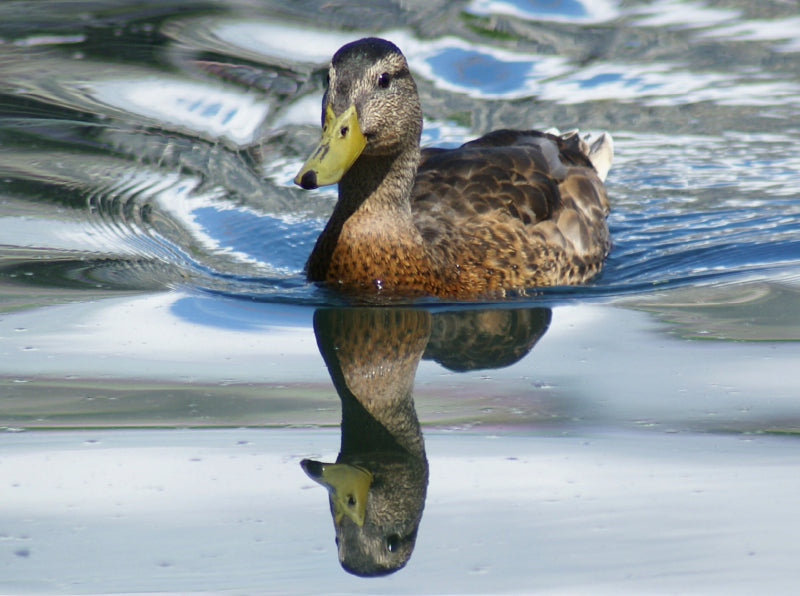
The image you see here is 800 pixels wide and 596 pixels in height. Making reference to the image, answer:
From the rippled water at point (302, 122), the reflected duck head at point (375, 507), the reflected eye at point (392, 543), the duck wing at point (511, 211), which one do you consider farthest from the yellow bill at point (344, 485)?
the duck wing at point (511, 211)

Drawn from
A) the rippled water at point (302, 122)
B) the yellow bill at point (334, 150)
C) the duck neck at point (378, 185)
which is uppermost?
the yellow bill at point (334, 150)

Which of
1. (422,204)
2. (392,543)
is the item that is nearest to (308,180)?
(422,204)

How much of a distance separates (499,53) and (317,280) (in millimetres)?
5547

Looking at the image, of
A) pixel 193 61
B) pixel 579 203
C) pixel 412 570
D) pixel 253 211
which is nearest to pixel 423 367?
pixel 412 570

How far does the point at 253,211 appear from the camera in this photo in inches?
358

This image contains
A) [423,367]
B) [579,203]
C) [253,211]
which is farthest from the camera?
[253,211]

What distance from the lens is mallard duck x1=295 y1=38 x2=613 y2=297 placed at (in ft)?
20.4

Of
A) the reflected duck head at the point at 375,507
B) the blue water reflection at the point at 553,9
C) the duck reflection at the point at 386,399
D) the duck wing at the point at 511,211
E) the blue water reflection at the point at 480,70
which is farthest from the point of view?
the blue water reflection at the point at 553,9

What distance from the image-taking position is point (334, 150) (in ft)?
19.9

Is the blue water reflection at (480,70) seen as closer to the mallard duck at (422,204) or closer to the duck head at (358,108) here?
the mallard duck at (422,204)

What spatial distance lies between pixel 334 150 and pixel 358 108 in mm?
300

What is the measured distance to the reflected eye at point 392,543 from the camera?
4.01 metres

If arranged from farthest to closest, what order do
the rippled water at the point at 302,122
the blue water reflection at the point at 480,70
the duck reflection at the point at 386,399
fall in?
the blue water reflection at the point at 480,70 < the rippled water at the point at 302,122 < the duck reflection at the point at 386,399

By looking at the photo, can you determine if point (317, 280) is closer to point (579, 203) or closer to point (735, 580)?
point (579, 203)
